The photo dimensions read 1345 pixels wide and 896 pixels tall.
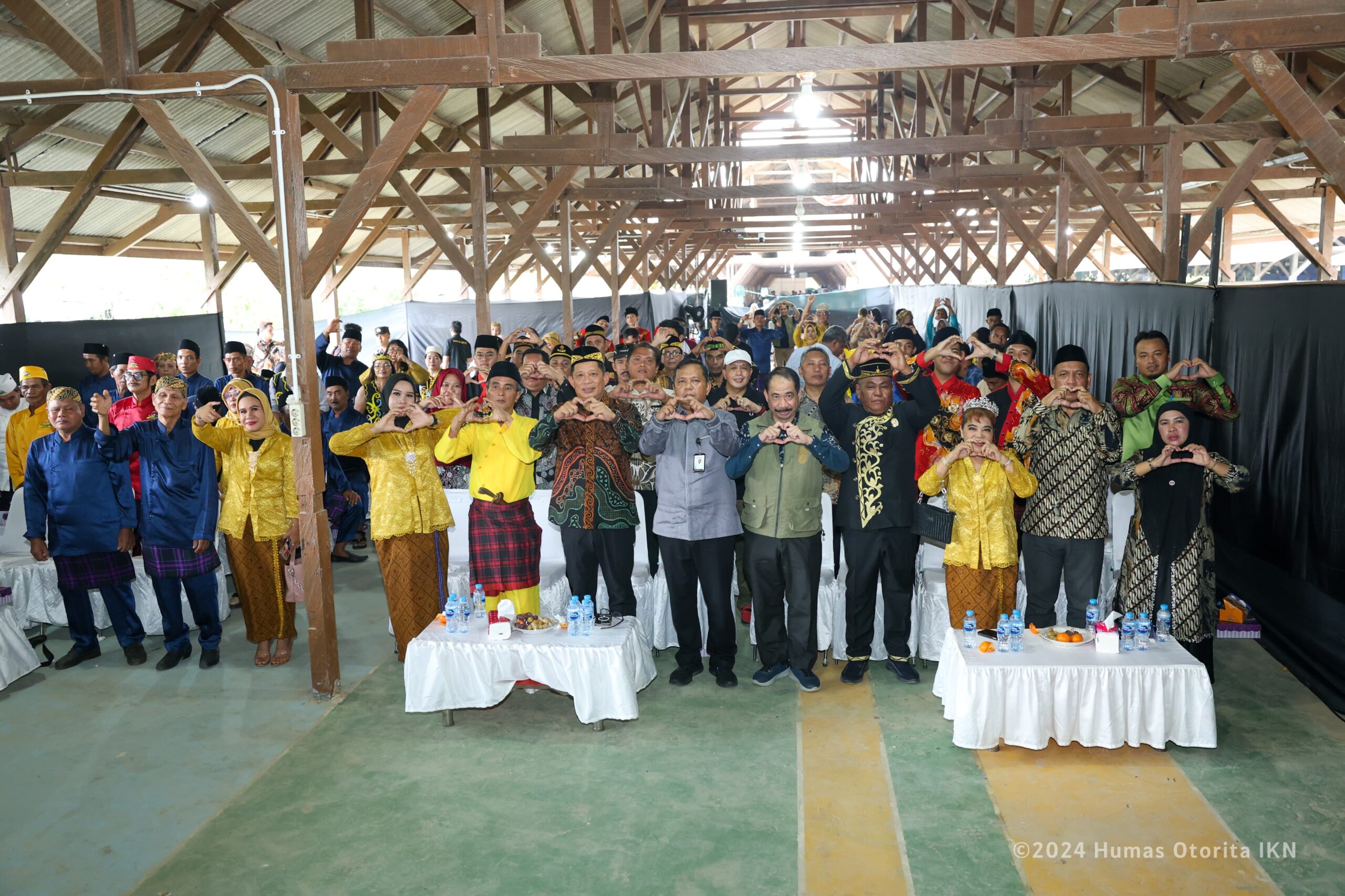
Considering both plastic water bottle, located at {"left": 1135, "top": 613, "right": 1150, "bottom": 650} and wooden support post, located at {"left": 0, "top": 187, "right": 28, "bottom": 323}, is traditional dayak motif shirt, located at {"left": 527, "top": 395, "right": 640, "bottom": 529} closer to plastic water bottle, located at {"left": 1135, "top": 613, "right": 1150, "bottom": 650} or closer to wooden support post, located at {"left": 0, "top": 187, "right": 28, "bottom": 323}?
plastic water bottle, located at {"left": 1135, "top": 613, "right": 1150, "bottom": 650}

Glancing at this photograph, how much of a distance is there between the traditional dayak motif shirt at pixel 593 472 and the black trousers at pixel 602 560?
50mm

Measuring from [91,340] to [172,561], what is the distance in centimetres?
365

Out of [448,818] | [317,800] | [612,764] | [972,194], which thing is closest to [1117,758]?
[612,764]

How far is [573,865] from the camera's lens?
300 cm

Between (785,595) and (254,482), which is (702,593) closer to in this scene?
(785,595)

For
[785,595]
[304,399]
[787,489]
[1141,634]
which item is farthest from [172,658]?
[1141,634]

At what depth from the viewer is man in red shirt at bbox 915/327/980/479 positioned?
4.51 metres

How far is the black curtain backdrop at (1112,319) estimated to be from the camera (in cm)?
514

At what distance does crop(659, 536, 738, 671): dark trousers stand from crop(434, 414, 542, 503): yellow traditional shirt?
74 cm

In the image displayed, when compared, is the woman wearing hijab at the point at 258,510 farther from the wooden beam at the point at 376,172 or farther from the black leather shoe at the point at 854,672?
the black leather shoe at the point at 854,672

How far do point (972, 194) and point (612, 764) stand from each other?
40.1 ft

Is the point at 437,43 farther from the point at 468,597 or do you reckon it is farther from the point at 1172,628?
the point at 1172,628

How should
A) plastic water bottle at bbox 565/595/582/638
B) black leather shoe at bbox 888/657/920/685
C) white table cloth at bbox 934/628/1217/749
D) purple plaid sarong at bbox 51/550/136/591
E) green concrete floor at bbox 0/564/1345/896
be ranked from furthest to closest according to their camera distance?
purple plaid sarong at bbox 51/550/136/591
black leather shoe at bbox 888/657/920/685
plastic water bottle at bbox 565/595/582/638
white table cloth at bbox 934/628/1217/749
green concrete floor at bbox 0/564/1345/896

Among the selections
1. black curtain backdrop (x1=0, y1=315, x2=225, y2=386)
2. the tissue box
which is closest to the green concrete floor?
the tissue box
